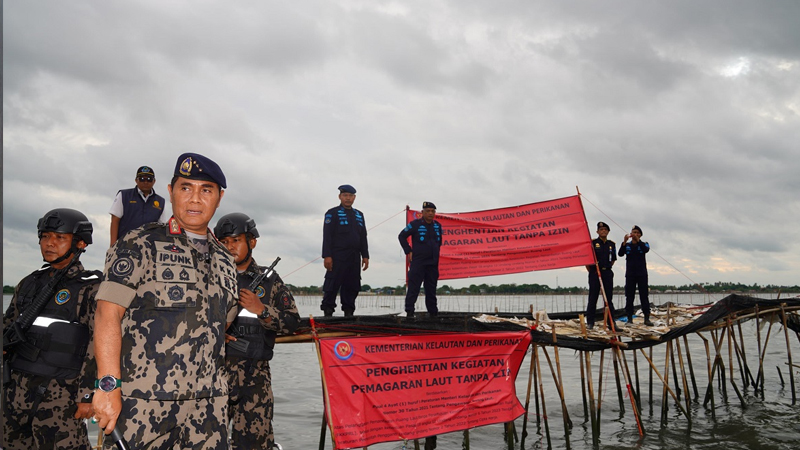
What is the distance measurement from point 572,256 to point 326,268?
495cm

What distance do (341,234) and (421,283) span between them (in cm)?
215

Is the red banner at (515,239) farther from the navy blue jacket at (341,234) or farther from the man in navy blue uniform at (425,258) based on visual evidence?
the navy blue jacket at (341,234)

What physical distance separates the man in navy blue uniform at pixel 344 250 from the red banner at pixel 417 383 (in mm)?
2523

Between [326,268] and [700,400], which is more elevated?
[326,268]

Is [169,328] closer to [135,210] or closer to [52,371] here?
[52,371]

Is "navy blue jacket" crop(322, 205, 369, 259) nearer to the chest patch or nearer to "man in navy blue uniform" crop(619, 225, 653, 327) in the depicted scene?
the chest patch

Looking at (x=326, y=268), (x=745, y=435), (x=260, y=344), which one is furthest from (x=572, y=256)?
(x=260, y=344)

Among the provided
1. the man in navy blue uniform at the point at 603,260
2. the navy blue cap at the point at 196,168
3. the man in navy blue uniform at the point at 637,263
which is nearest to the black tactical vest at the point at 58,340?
the navy blue cap at the point at 196,168

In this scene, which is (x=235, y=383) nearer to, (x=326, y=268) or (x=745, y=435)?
(x=326, y=268)

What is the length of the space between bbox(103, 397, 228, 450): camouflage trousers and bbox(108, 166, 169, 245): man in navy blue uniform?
4.09 metres

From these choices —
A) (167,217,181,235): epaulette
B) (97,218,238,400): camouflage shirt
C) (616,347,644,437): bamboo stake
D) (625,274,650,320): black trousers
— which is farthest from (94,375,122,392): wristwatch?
(625,274,650,320): black trousers

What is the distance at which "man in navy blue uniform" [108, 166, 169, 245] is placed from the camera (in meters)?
6.68

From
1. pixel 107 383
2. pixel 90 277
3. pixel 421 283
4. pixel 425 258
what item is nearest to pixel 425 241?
pixel 425 258

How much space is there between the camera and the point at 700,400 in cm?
1585
